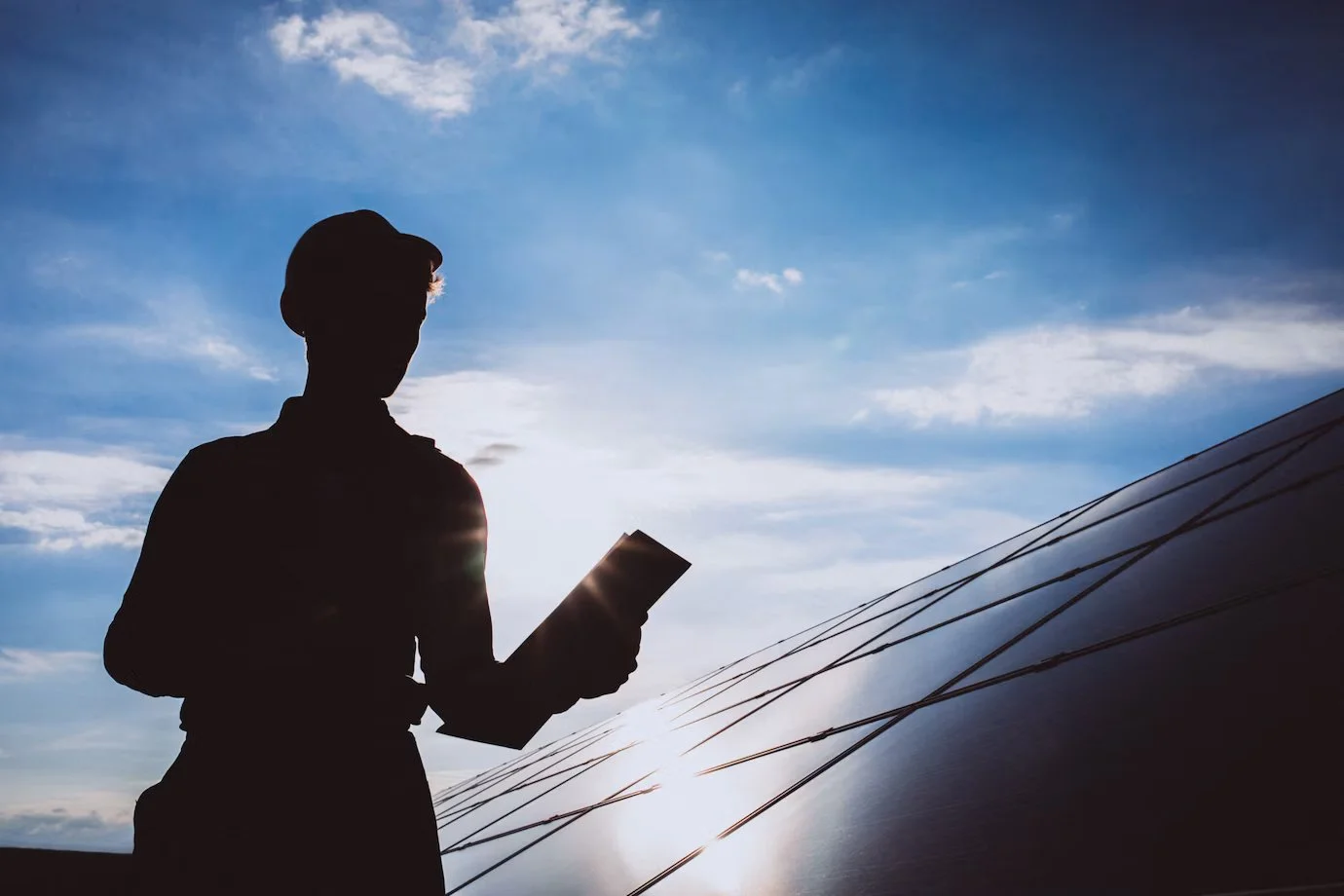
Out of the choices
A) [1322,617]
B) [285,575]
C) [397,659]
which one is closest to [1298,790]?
[1322,617]

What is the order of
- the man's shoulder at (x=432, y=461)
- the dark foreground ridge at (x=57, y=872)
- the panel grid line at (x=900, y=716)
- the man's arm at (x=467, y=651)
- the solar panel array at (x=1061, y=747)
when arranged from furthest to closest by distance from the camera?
the dark foreground ridge at (x=57, y=872) < the panel grid line at (x=900, y=716) < the man's shoulder at (x=432, y=461) < the man's arm at (x=467, y=651) < the solar panel array at (x=1061, y=747)

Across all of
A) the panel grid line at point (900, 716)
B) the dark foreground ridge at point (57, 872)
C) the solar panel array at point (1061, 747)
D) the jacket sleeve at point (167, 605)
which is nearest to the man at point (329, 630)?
the jacket sleeve at point (167, 605)

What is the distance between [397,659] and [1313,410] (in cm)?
777

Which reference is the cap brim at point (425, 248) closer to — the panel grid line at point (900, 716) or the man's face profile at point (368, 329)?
the man's face profile at point (368, 329)

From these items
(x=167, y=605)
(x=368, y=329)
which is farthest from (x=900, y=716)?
(x=167, y=605)

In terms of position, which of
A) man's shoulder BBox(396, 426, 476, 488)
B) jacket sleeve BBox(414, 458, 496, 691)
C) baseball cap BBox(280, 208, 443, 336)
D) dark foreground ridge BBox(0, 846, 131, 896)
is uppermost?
baseball cap BBox(280, 208, 443, 336)

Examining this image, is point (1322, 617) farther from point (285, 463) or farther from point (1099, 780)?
point (285, 463)

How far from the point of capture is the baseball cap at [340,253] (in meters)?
2.29

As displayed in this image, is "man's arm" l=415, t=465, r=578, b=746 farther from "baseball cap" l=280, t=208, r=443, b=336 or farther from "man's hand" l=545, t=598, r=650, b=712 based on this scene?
"baseball cap" l=280, t=208, r=443, b=336

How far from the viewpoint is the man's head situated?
229 centimetres

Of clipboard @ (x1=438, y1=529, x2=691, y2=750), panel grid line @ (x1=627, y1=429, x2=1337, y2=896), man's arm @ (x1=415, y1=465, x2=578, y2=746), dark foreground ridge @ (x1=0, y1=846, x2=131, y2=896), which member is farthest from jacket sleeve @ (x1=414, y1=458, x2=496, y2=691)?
dark foreground ridge @ (x1=0, y1=846, x2=131, y2=896)

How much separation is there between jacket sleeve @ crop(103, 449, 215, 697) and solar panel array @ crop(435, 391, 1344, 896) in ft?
5.56

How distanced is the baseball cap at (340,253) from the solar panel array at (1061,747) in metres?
→ 2.00

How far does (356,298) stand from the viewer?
90.4 inches
